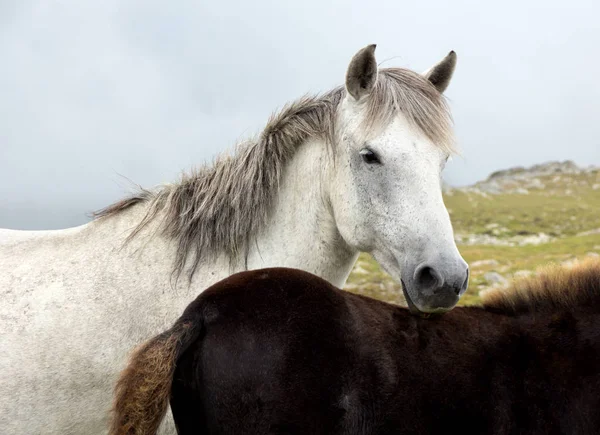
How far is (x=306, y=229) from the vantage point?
423cm

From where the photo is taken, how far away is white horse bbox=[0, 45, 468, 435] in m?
3.76

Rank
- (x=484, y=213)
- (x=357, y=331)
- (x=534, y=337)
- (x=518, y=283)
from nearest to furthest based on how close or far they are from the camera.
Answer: (x=357, y=331) → (x=534, y=337) → (x=518, y=283) → (x=484, y=213)

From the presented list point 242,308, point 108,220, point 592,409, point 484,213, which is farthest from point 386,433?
point 484,213

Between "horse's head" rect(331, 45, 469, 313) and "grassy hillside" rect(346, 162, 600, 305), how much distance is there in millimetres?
1180

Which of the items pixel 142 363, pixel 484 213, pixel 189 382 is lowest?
pixel 484 213

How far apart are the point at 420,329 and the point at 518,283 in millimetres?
1030

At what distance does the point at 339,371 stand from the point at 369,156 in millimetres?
1354

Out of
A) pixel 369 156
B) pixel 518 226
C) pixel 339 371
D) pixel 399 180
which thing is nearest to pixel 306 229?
pixel 369 156

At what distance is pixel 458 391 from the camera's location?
3.49 meters

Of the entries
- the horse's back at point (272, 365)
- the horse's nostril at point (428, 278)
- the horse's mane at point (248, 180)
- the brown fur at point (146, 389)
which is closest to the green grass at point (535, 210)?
the horse's mane at point (248, 180)

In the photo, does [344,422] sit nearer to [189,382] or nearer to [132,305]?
[189,382]

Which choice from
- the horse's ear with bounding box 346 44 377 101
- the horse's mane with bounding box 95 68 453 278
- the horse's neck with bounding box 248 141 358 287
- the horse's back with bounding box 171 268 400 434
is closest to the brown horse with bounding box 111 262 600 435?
the horse's back with bounding box 171 268 400 434

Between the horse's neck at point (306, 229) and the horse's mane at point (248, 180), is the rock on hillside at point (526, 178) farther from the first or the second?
the horse's neck at point (306, 229)

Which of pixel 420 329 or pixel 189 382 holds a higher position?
pixel 189 382
